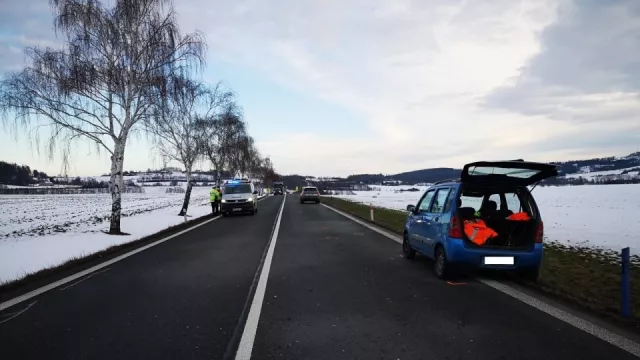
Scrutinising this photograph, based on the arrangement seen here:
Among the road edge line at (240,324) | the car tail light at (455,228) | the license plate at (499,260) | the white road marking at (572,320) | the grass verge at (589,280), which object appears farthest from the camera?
the car tail light at (455,228)

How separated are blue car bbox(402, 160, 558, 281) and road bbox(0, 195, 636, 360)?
53 cm

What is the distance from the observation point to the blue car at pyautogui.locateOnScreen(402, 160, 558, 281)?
686 centimetres

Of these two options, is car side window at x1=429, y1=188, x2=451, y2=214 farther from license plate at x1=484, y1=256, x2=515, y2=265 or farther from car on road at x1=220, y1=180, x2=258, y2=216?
car on road at x1=220, y1=180, x2=258, y2=216

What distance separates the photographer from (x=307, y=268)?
27.5 feet

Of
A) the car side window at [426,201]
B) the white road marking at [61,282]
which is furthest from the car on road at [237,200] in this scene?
the car side window at [426,201]

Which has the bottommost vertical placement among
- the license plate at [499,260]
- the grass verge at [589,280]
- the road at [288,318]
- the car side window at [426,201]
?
the grass verge at [589,280]

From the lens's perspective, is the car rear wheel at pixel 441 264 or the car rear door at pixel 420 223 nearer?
the car rear wheel at pixel 441 264

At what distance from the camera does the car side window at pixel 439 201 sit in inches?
299

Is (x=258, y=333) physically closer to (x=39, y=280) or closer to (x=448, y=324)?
(x=448, y=324)

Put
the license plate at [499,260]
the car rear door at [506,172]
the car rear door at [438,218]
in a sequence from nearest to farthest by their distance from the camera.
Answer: the car rear door at [506,172] → the license plate at [499,260] → the car rear door at [438,218]

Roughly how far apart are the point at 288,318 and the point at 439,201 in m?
4.08

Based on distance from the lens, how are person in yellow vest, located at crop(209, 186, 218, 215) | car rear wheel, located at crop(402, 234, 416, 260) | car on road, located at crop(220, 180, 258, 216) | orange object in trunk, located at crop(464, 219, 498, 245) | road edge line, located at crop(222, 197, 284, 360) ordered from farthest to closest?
person in yellow vest, located at crop(209, 186, 218, 215) → car on road, located at crop(220, 180, 258, 216) → car rear wheel, located at crop(402, 234, 416, 260) → orange object in trunk, located at crop(464, 219, 498, 245) → road edge line, located at crop(222, 197, 284, 360)

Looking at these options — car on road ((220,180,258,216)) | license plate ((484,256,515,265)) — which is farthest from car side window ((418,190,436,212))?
car on road ((220,180,258,216))

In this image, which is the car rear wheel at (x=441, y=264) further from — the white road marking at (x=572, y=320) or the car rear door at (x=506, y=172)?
the car rear door at (x=506, y=172)
